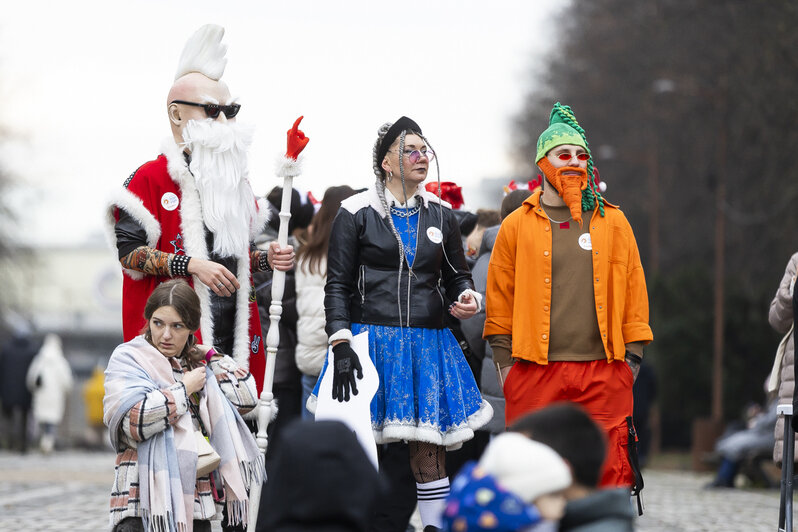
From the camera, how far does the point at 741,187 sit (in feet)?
85.3

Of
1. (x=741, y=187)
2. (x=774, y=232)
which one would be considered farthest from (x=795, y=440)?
(x=741, y=187)

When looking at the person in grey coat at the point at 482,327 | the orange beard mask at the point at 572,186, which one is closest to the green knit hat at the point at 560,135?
the orange beard mask at the point at 572,186

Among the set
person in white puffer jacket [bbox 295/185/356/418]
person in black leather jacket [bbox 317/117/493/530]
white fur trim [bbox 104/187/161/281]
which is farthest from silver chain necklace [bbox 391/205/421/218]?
person in white puffer jacket [bbox 295/185/356/418]

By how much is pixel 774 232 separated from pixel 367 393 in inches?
671

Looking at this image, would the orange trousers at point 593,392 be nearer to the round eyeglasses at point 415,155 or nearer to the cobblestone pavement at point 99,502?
the round eyeglasses at point 415,155

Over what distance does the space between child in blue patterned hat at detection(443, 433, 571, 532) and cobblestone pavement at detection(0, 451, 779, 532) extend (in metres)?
5.91

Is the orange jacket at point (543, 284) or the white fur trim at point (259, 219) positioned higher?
the white fur trim at point (259, 219)

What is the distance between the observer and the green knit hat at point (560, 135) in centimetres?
621

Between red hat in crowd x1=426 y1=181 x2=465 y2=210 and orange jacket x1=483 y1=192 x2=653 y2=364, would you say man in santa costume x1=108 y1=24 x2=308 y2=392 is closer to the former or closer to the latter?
orange jacket x1=483 y1=192 x2=653 y2=364

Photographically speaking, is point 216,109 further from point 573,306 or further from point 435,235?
point 573,306

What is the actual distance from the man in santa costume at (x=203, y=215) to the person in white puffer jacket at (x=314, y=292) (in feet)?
5.58

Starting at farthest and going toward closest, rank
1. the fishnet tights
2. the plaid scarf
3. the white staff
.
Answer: the fishnet tights < the white staff < the plaid scarf

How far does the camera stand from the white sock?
20.4 feet

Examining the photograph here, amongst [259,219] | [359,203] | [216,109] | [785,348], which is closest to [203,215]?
[259,219]
